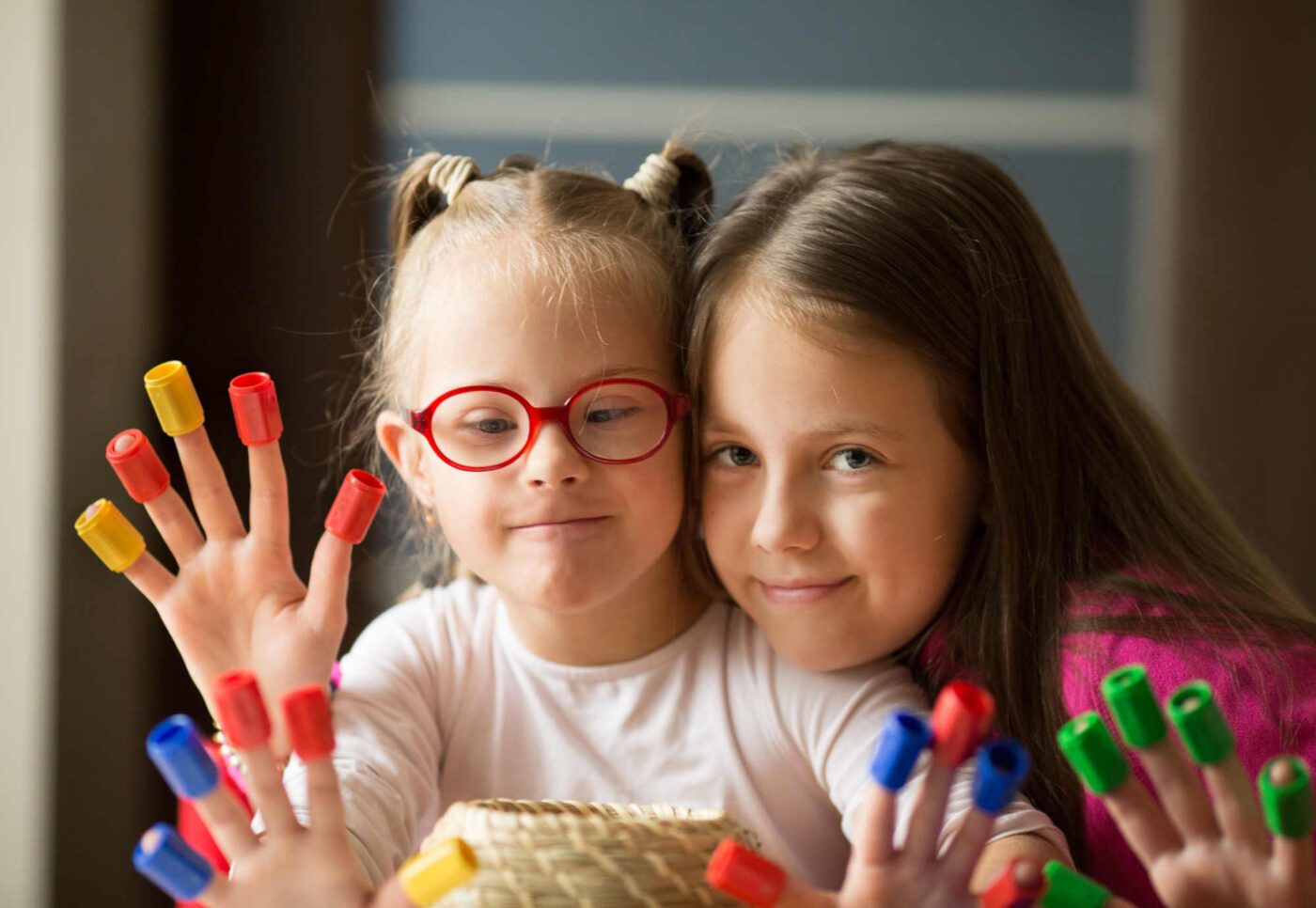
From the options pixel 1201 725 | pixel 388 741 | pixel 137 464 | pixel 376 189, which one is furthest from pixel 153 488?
pixel 376 189

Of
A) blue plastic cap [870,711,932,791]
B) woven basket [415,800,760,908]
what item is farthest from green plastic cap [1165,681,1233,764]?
woven basket [415,800,760,908]

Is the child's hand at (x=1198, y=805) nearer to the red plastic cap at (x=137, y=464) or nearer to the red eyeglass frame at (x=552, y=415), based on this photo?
the red eyeglass frame at (x=552, y=415)

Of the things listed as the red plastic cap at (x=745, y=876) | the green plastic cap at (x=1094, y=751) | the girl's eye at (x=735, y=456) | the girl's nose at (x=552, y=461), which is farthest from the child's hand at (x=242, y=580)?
the green plastic cap at (x=1094, y=751)

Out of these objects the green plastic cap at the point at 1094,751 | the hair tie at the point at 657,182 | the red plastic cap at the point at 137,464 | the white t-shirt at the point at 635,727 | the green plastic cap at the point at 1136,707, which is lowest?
the white t-shirt at the point at 635,727

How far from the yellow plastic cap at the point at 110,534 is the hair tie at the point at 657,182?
1.51 feet

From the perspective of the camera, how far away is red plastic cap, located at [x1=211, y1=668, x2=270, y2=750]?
64 cm

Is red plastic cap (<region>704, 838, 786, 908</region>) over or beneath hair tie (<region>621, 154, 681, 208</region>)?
beneath

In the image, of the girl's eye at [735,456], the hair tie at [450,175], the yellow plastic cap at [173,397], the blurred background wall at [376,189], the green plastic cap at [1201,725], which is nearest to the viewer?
the green plastic cap at [1201,725]

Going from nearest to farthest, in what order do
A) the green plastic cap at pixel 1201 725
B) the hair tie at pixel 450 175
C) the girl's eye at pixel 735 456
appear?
the green plastic cap at pixel 1201 725 → the girl's eye at pixel 735 456 → the hair tie at pixel 450 175

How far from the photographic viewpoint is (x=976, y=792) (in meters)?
0.62

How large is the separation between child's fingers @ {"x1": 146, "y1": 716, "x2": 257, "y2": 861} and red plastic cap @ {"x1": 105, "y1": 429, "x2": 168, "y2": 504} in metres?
0.29

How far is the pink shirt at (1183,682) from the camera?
0.89m

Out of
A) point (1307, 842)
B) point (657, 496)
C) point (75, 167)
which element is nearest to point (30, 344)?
point (75, 167)

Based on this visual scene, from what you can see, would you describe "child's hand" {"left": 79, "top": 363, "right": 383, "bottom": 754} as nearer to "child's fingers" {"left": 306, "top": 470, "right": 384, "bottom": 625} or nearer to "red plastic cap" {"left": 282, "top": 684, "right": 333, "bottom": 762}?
"child's fingers" {"left": 306, "top": 470, "right": 384, "bottom": 625}
